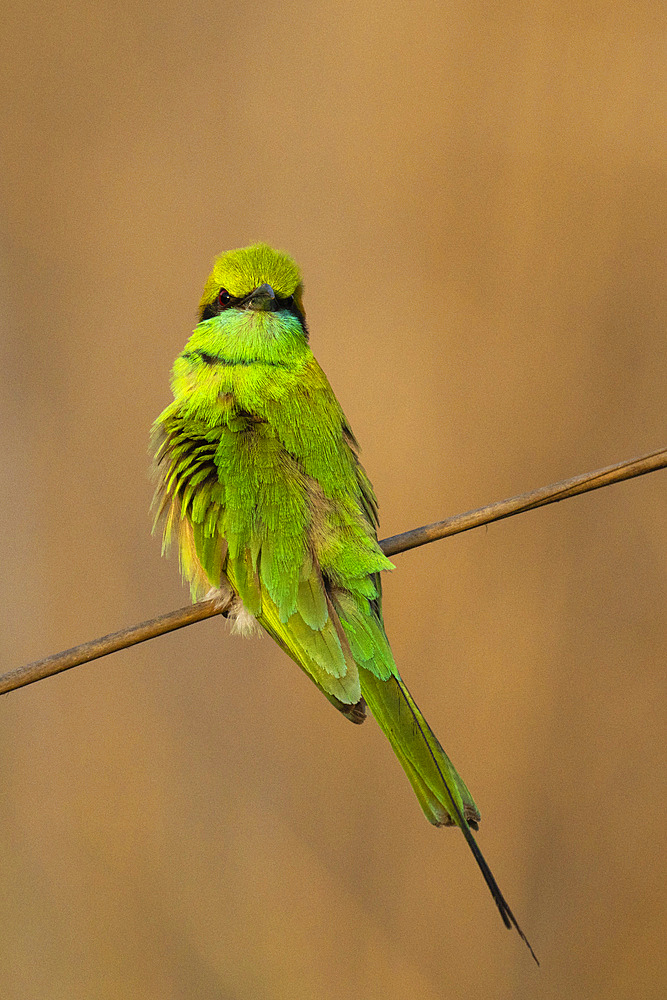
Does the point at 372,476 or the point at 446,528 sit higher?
the point at 372,476

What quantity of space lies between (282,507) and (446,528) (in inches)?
16.4

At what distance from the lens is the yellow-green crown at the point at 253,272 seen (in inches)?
75.0

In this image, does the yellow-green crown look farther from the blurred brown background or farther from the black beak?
the blurred brown background

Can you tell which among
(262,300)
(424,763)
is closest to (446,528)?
(424,763)

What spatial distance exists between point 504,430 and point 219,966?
154cm

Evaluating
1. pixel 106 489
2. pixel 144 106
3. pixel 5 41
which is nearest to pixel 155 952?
pixel 106 489

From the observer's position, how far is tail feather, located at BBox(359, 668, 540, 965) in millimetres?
1348

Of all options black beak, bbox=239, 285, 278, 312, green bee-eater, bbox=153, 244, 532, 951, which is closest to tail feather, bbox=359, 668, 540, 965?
green bee-eater, bbox=153, 244, 532, 951

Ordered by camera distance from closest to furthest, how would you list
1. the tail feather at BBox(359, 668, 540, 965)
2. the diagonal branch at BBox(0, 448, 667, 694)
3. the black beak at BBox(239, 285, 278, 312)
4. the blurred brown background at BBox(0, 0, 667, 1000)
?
the diagonal branch at BBox(0, 448, 667, 694) → the tail feather at BBox(359, 668, 540, 965) → the black beak at BBox(239, 285, 278, 312) → the blurred brown background at BBox(0, 0, 667, 1000)

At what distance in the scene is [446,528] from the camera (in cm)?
125

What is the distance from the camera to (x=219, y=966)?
2.27m

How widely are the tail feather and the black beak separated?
831 mm

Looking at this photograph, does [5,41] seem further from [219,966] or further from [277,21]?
[219,966]

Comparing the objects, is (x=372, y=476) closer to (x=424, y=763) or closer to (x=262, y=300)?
(x=262, y=300)
